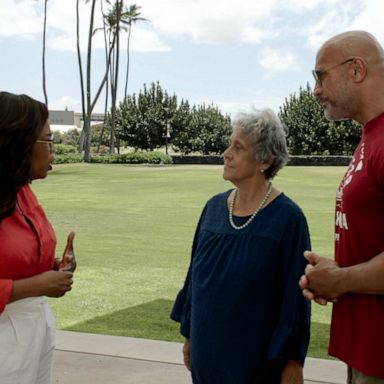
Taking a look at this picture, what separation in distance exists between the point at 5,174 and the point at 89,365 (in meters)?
2.86

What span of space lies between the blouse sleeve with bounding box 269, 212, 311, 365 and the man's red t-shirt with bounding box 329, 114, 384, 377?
0.33 meters

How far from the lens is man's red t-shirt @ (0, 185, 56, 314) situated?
9.14 ft

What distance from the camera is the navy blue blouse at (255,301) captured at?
10.3 feet

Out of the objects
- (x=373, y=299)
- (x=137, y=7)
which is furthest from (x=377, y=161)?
(x=137, y=7)

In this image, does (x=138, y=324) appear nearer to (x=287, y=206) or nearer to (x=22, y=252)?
(x=287, y=206)

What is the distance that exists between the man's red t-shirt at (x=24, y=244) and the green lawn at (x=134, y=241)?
3641 mm

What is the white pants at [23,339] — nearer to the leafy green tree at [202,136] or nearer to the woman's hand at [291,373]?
the woman's hand at [291,373]

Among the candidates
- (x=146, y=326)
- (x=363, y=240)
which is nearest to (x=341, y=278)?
(x=363, y=240)

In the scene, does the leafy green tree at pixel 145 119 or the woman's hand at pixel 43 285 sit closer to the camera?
the woman's hand at pixel 43 285

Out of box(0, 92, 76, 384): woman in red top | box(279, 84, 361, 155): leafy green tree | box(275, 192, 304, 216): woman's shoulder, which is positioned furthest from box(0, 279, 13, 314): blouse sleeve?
box(279, 84, 361, 155): leafy green tree

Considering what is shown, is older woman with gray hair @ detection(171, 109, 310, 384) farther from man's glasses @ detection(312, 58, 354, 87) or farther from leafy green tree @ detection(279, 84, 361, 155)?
leafy green tree @ detection(279, 84, 361, 155)

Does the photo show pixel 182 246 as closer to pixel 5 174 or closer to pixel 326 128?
pixel 5 174

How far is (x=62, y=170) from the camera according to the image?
46469mm

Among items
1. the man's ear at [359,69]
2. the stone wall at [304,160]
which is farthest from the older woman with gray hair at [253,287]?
the stone wall at [304,160]
